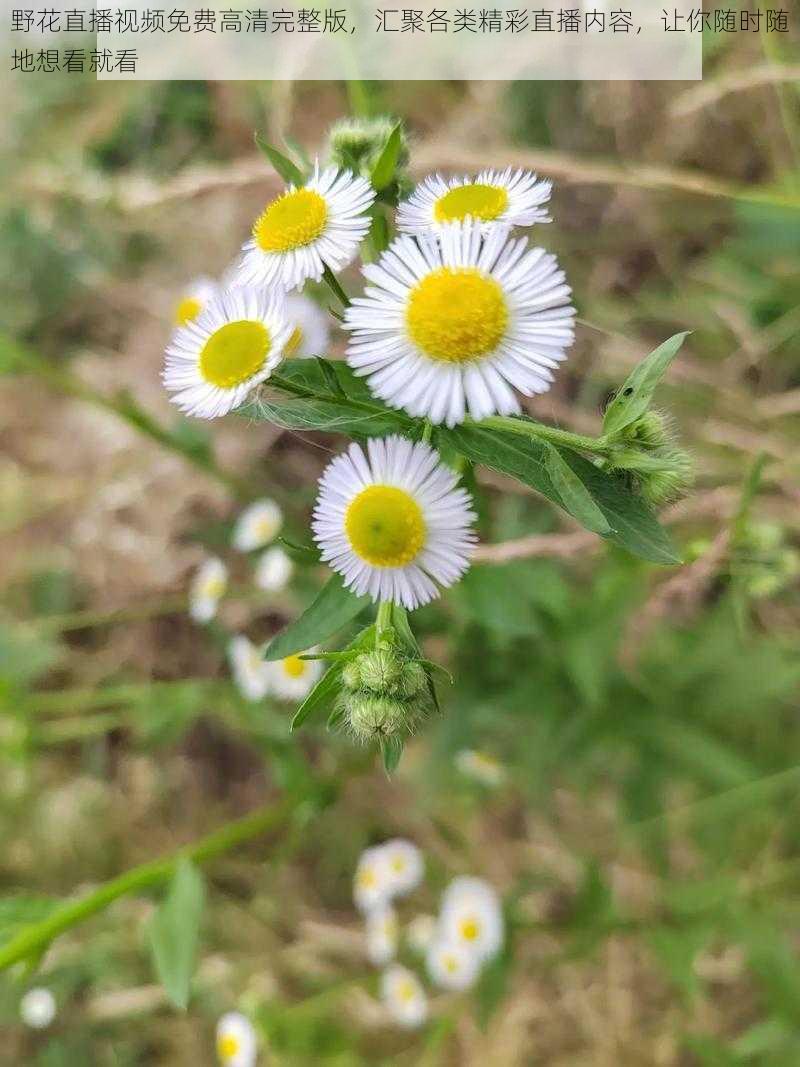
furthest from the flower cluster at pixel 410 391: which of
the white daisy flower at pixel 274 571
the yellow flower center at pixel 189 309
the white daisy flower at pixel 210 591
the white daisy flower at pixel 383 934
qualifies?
the white daisy flower at pixel 383 934

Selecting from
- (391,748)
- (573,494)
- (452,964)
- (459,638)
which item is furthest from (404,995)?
(573,494)

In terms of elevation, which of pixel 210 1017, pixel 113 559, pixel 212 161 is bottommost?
pixel 210 1017

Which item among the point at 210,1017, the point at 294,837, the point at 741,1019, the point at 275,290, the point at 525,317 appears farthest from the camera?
the point at 210,1017

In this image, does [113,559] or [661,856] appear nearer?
[661,856]

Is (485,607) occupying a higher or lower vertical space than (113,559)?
lower

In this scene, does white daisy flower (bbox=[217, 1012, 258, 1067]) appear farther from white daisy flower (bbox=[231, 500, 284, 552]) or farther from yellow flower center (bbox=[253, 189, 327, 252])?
yellow flower center (bbox=[253, 189, 327, 252])

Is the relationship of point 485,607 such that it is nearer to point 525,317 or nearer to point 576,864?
point 525,317

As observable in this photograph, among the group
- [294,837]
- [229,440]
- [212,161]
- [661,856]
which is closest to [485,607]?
[294,837]
